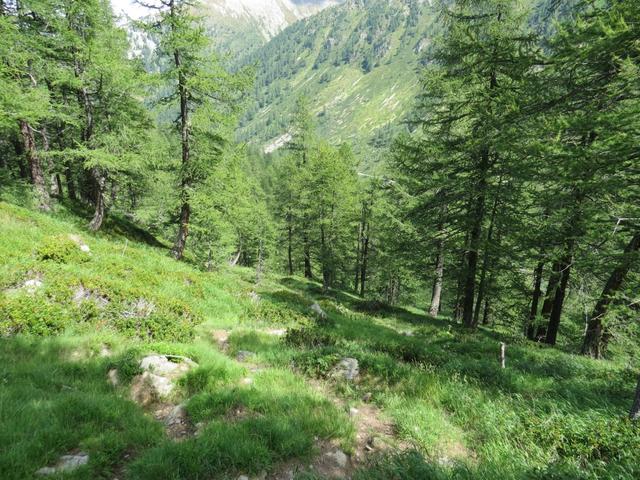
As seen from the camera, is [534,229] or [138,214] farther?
[138,214]

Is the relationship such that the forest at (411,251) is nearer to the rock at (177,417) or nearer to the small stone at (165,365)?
the rock at (177,417)

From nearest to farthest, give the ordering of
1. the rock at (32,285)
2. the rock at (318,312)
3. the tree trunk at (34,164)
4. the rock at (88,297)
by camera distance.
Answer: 1. the rock at (32,285)
2. the rock at (88,297)
3. the rock at (318,312)
4. the tree trunk at (34,164)

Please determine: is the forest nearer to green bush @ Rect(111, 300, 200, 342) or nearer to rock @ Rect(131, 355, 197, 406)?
green bush @ Rect(111, 300, 200, 342)

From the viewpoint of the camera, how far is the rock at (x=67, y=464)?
3.63 meters

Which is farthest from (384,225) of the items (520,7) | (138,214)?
(138,214)

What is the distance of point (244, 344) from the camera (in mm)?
9180

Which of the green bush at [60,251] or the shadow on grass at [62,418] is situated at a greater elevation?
the green bush at [60,251]

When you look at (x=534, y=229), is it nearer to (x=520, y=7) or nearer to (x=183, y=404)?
(x=520, y=7)


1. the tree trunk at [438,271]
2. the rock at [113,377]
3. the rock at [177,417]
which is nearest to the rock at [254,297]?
the rock at [113,377]

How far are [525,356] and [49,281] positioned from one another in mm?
13898

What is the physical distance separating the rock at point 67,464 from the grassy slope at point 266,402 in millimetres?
98

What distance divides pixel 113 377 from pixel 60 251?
692 cm

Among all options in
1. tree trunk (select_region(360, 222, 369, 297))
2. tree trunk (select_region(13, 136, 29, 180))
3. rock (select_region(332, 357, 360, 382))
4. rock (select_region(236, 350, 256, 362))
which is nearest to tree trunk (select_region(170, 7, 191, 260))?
rock (select_region(236, 350, 256, 362))

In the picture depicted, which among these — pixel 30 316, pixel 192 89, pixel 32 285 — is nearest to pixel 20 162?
pixel 192 89
